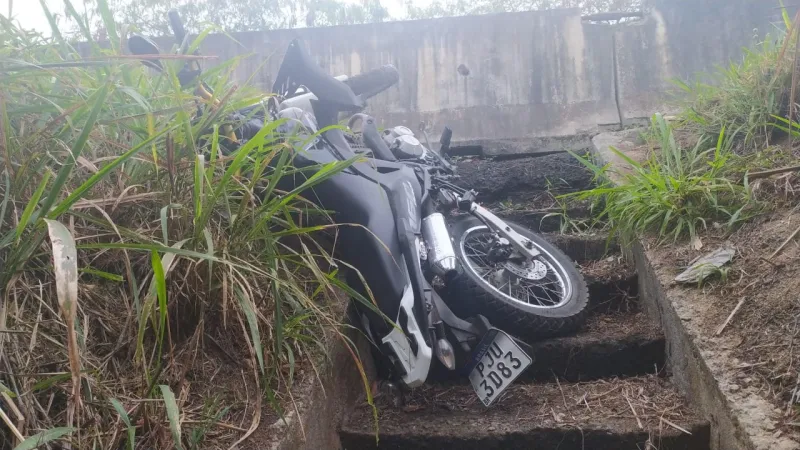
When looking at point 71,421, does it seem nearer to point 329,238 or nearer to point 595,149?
point 329,238

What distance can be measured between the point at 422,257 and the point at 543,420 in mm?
698

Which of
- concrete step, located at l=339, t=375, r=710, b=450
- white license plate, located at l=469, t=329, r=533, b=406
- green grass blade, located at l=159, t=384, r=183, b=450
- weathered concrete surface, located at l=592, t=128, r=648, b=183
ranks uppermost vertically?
weathered concrete surface, located at l=592, t=128, r=648, b=183

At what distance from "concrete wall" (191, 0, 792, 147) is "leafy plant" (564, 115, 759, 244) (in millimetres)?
2019

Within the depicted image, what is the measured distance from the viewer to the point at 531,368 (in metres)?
2.50

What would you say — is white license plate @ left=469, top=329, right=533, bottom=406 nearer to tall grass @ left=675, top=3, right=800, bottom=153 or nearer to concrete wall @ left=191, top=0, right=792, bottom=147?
tall grass @ left=675, top=3, right=800, bottom=153

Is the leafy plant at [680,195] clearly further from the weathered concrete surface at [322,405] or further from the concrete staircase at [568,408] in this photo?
the weathered concrete surface at [322,405]

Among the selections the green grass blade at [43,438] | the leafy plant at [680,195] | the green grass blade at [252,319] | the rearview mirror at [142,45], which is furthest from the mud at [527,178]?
the green grass blade at [43,438]

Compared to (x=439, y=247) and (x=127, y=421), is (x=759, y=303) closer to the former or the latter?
(x=439, y=247)

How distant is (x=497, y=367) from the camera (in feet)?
7.30

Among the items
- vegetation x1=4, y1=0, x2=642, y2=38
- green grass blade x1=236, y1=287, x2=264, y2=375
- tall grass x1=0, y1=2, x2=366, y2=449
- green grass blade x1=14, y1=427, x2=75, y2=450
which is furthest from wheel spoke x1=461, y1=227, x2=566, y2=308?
vegetation x1=4, y1=0, x2=642, y2=38

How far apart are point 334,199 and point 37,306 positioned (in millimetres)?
1034

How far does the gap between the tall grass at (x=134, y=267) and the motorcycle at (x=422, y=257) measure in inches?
8.7

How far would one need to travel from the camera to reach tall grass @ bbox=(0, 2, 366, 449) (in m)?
1.41

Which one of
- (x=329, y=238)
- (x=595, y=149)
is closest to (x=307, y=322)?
(x=329, y=238)
